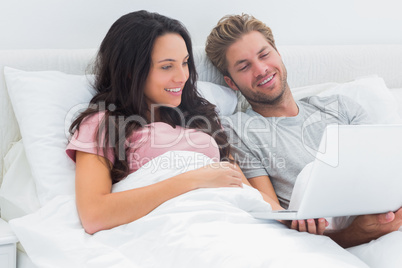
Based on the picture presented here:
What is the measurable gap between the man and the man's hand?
29cm

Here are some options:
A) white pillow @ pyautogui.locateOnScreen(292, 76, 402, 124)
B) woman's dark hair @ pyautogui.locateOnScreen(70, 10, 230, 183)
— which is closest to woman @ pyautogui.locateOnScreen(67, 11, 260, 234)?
woman's dark hair @ pyautogui.locateOnScreen(70, 10, 230, 183)

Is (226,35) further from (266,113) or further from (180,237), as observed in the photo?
(180,237)

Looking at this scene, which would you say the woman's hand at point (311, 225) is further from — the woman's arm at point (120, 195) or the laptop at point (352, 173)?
the woman's arm at point (120, 195)

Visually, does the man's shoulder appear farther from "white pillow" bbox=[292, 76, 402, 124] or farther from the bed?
"white pillow" bbox=[292, 76, 402, 124]

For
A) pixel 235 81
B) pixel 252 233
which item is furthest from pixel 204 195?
pixel 235 81

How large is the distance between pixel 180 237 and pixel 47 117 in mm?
573

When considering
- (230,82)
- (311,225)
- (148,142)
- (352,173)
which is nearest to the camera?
(352,173)

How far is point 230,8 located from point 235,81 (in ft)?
1.18

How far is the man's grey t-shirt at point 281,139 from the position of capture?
4.94ft

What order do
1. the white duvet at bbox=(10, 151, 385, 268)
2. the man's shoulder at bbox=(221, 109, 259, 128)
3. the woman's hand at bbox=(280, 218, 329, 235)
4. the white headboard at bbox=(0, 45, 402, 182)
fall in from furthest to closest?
the man's shoulder at bbox=(221, 109, 259, 128)
the white headboard at bbox=(0, 45, 402, 182)
the woman's hand at bbox=(280, 218, 329, 235)
the white duvet at bbox=(10, 151, 385, 268)

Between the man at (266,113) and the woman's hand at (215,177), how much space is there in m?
0.27

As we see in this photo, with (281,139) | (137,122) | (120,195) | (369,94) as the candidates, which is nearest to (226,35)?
(281,139)

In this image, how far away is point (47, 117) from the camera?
52.6 inches

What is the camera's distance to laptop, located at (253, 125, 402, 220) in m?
0.93
